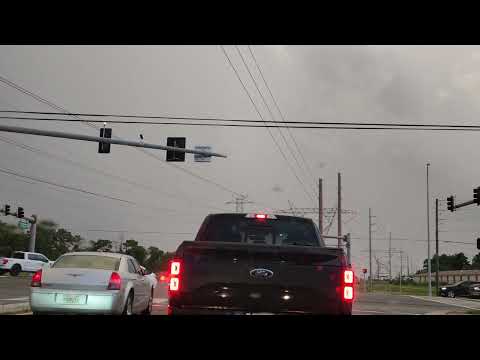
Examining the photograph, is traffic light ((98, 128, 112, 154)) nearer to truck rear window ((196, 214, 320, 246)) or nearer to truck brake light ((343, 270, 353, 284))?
truck rear window ((196, 214, 320, 246))

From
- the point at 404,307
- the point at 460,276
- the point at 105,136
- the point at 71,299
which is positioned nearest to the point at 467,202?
the point at 404,307

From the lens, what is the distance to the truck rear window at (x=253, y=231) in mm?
8328

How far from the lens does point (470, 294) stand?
4316 cm

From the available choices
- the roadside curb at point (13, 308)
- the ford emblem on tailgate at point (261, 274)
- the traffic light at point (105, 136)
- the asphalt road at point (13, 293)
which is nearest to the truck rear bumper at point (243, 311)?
the ford emblem on tailgate at point (261, 274)

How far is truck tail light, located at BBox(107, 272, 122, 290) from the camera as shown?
11406 mm

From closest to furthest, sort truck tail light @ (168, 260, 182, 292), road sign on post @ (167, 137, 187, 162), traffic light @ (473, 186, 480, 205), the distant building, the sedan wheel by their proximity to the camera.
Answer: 1. truck tail light @ (168, 260, 182, 292)
2. the sedan wheel
3. road sign on post @ (167, 137, 187, 162)
4. traffic light @ (473, 186, 480, 205)
5. the distant building

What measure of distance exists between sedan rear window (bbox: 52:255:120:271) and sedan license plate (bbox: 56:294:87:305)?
29.7 inches

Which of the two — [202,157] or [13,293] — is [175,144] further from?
[13,293]

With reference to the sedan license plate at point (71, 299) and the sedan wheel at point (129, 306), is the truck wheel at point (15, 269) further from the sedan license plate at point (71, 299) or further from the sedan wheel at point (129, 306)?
the sedan license plate at point (71, 299)

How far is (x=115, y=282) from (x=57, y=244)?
112 metres

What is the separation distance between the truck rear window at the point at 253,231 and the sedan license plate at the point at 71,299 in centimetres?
395

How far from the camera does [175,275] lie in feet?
20.7

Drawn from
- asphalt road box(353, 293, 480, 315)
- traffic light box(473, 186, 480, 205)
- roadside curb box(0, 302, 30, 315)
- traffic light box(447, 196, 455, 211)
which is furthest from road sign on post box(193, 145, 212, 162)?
traffic light box(447, 196, 455, 211)
